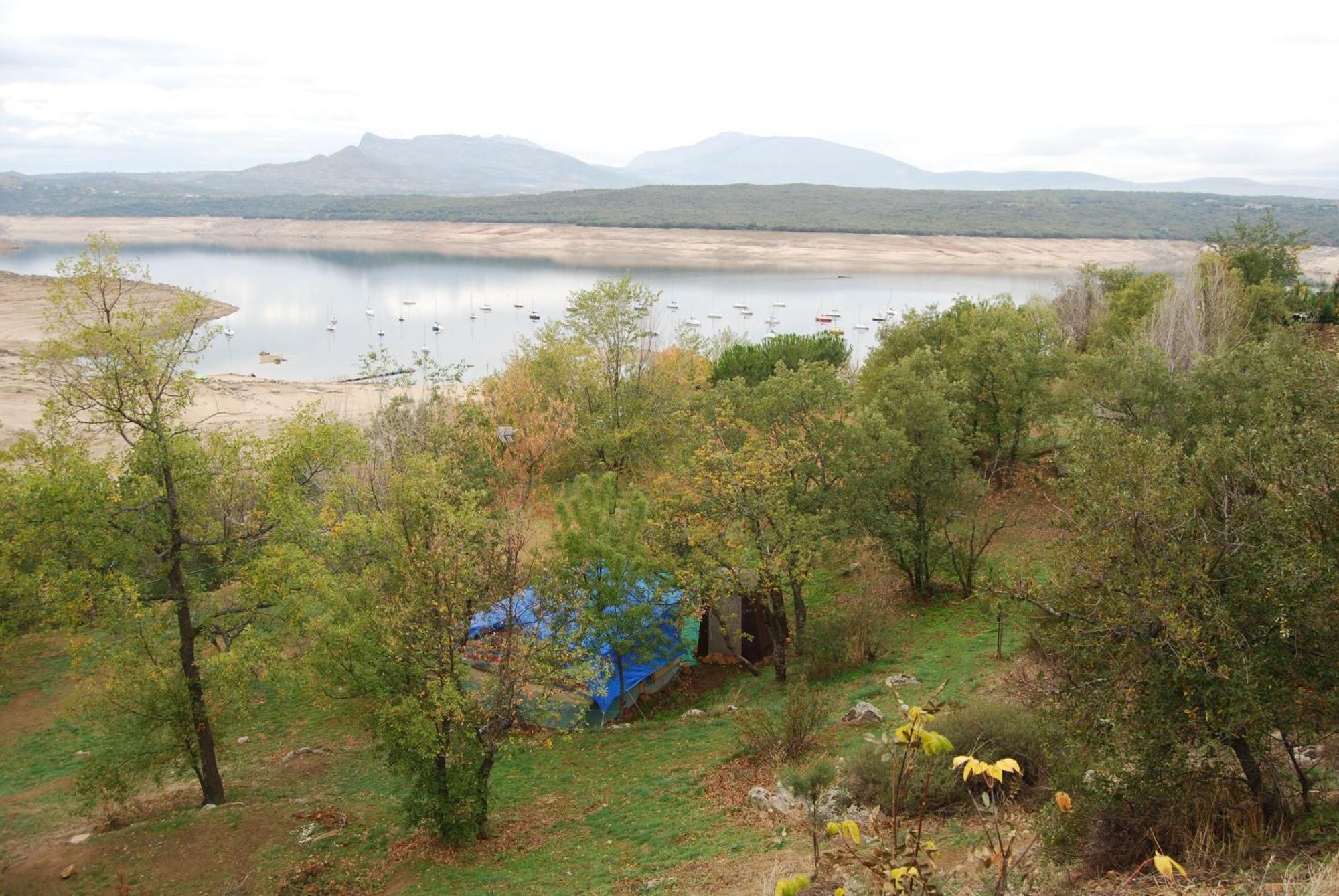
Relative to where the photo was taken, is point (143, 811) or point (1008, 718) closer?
point (1008, 718)

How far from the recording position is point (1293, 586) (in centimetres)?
641

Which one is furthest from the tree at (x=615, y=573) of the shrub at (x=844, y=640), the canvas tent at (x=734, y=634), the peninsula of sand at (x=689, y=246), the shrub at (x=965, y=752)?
the peninsula of sand at (x=689, y=246)

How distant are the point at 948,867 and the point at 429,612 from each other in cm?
667

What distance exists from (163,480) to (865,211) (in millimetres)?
146233

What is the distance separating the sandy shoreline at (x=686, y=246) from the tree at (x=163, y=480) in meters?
90.2

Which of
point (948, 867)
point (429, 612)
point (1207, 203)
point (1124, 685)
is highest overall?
point (1207, 203)

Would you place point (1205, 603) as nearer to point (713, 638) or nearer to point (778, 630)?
point (778, 630)

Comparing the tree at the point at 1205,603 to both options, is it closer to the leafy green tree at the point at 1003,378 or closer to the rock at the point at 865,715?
the rock at the point at 865,715

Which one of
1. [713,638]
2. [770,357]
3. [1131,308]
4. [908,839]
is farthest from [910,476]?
[770,357]

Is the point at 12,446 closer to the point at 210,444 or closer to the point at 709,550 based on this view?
the point at 210,444

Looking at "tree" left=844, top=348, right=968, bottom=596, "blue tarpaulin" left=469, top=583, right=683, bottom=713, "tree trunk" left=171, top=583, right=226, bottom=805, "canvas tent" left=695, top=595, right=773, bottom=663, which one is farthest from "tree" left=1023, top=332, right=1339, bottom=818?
"tree trunk" left=171, top=583, right=226, bottom=805

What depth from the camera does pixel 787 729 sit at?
12.9 metres

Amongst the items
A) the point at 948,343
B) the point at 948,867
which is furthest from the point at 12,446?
the point at 948,343

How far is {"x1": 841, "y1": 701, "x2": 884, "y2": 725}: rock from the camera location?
45.1 ft
